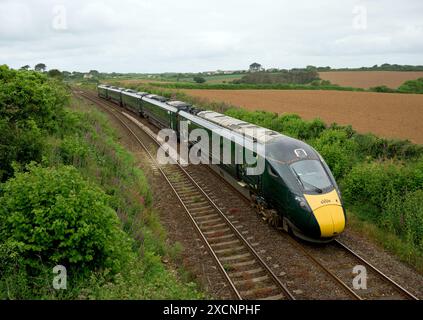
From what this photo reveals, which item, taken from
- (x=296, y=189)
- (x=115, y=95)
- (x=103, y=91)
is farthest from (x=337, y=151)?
(x=103, y=91)

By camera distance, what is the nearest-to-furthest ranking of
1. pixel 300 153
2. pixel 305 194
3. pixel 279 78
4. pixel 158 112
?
pixel 305 194 < pixel 300 153 < pixel 158 112 < pixel 279 78

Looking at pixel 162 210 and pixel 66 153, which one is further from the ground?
pixel 66 153

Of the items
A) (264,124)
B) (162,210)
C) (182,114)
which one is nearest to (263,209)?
(162,210)

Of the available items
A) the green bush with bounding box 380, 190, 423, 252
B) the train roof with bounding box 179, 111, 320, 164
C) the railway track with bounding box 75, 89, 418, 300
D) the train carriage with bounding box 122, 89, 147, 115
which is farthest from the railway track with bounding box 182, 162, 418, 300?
the train carriage with bounding box 122, 89, 147, 115

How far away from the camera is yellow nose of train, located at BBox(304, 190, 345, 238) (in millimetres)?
10500

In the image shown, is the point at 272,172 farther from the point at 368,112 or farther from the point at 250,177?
the point at 368,112

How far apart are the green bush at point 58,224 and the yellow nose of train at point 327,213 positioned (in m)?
5.72

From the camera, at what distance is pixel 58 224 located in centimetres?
676

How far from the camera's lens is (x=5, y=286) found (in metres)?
6.42

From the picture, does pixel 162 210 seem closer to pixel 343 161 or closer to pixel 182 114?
pixel 343 161

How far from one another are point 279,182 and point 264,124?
49.1ft

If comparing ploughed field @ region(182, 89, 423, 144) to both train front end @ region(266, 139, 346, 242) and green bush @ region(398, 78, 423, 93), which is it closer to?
train front end @ region(266, 139, 346, 242)

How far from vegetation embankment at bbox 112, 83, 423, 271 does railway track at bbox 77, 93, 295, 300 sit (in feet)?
13.9

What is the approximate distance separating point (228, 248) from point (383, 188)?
662cm
